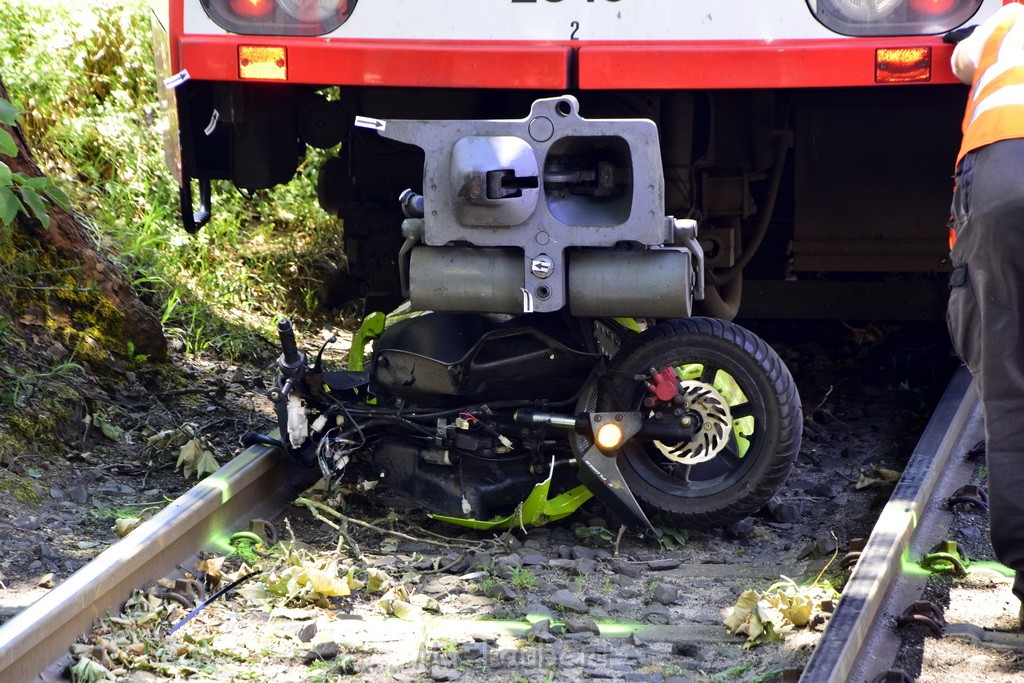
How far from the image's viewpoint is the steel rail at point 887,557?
2.40 meters

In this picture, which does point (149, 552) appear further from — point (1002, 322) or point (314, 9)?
point (1002, 322)

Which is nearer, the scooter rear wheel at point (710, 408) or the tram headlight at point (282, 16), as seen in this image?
the scooter rear wheel at point (710, 408)

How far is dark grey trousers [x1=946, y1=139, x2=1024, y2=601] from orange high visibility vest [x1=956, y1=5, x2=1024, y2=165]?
0.11 ft

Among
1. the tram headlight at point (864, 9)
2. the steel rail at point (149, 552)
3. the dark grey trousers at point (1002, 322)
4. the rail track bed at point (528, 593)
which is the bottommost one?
the rail track bed at point (528, 593)

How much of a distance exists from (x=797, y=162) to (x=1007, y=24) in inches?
60.2

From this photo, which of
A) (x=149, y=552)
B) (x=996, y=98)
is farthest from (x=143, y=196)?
(x=996, y=98)

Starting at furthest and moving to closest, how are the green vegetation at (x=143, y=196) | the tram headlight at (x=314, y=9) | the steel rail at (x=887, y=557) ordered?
1. the green vegetation at (x=143, y=196)
2. the tram headlight at (x=314, y=9)
3. the steel rail at (x=887, y=557)

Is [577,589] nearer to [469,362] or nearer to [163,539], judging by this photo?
[469,362]

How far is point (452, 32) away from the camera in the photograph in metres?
3.62

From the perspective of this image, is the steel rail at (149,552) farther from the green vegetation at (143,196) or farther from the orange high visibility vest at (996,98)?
the orange high visibility vest at (996,98)

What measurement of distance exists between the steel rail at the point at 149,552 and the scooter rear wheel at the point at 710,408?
106cm

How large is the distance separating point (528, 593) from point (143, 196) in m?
4.11

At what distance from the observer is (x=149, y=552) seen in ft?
9.92

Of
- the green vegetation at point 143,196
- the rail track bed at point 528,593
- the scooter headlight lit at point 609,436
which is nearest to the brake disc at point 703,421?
the scooter headlight lit at point 609,436
